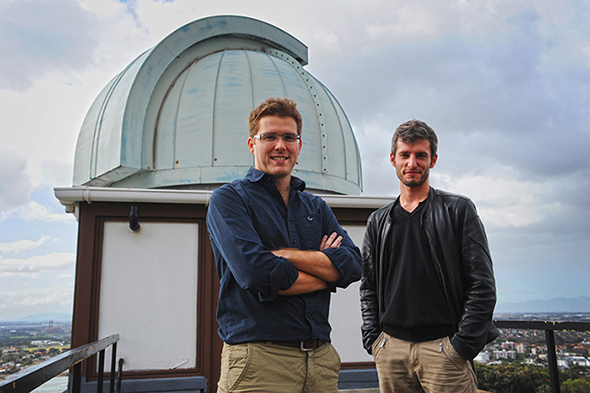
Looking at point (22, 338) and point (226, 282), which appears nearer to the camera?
point (226, 282)

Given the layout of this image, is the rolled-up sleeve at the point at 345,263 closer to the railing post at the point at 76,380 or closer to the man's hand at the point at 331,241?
the man's hand at the point at 331,241

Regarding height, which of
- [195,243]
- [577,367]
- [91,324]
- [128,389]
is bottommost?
[128,389]

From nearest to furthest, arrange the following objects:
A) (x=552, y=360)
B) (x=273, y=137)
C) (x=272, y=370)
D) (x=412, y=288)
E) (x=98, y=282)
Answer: (x=272, y=370) → (x=273, y=137) → (x=412, y=288) → (x=552, y=360) → (x=98, y=282)

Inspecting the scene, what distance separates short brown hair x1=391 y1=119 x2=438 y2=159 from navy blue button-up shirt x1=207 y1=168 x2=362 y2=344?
0.68 metres


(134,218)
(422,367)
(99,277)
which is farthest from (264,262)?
(99,277)

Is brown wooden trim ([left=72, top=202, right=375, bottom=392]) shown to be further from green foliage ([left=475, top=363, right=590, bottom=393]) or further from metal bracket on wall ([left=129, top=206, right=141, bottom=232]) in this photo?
green foliage ([left=475, top=363, right=590, bottom=393])

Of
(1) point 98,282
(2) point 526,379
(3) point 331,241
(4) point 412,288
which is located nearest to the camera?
(3) point 331,241

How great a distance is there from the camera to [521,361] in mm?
4047

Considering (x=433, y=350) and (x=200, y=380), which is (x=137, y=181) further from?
(x=433, y=350)

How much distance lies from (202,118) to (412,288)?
4920mm

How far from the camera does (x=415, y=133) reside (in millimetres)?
2438

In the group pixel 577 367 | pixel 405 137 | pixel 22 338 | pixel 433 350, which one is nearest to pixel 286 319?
pixel 433 350

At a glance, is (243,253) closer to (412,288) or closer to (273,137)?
(273,137)

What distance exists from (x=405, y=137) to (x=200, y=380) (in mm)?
3311
